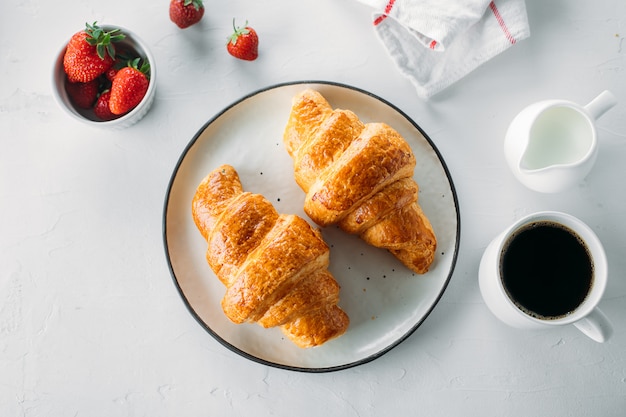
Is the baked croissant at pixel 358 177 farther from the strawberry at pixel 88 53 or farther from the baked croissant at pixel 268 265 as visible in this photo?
the strawberry at pixel 88 53

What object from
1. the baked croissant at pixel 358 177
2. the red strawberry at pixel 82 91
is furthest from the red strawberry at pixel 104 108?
the baked croissant at pixel 358 177

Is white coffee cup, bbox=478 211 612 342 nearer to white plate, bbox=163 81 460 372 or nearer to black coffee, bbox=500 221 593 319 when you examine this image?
black coffee, bbox=500 221 593 319

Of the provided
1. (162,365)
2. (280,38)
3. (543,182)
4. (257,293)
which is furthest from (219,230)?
(543,182)

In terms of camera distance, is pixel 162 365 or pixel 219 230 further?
pixel 162 365

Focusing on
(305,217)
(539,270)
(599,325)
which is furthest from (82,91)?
(599,325)

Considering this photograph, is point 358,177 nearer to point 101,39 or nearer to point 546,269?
point 546,269

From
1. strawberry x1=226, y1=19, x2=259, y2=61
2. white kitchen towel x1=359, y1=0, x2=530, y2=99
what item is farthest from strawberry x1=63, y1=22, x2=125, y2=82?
white kitchen towel x1=359, y1=0, x2=530, y2=99

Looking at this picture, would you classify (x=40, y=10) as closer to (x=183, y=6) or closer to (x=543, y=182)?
(x=183, y=6)
